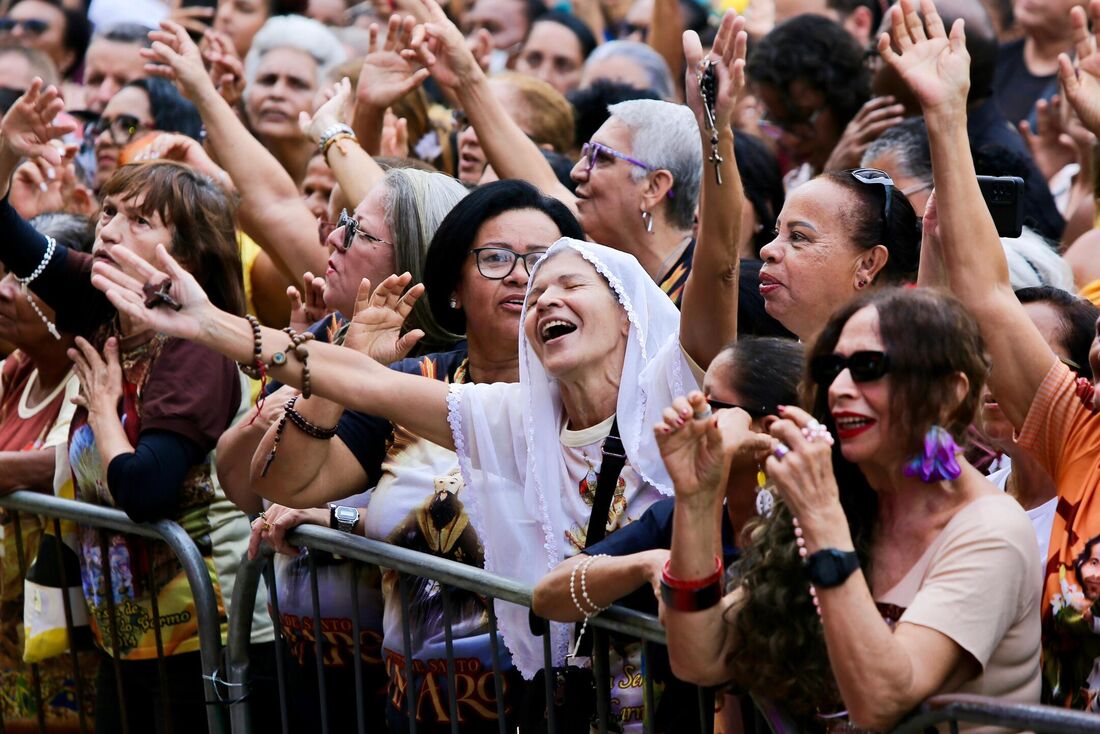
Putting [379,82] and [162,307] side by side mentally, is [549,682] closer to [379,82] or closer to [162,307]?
[162,307]

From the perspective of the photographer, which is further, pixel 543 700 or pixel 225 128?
pixel 225 128

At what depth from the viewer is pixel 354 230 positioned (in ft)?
14.8

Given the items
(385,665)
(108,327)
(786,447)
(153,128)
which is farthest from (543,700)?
Answer: (153,128)

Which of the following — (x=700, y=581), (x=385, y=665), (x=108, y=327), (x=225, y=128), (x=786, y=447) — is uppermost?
(x=225, y=128)

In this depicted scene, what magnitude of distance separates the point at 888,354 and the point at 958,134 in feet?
2.35

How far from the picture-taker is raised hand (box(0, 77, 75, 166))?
500 centimetres

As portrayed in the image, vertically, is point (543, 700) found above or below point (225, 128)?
below

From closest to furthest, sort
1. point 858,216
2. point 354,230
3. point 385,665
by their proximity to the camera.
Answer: point 858,216, point 385,665, point 354,230

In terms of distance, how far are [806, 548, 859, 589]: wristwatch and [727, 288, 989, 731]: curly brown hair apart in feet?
0.50

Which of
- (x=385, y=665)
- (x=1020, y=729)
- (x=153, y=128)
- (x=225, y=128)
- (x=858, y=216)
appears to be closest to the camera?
(x=1020, y=729)

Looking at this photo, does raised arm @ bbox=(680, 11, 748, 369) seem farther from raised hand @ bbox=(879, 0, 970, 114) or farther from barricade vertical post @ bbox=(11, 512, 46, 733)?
barricade vertical post @ bbox=(11, 512, 46, 733)

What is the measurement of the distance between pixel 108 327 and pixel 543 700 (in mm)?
2020

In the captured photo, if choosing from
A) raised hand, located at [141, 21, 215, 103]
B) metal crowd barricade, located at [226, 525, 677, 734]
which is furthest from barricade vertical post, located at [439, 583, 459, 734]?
raised hand, located at [141, 21, 215, 103]

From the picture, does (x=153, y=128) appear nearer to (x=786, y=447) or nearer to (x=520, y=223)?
(x=520, y=223)
